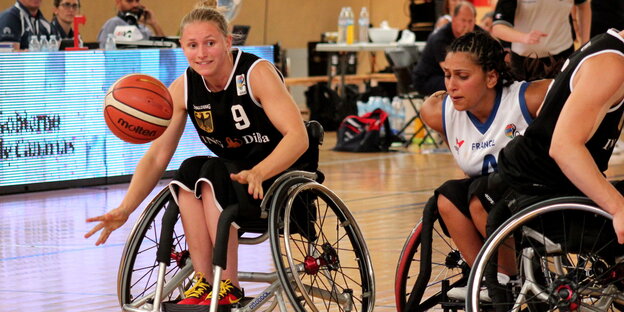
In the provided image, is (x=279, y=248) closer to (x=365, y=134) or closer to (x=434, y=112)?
(x=434, y=112)

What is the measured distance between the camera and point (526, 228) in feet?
9.77

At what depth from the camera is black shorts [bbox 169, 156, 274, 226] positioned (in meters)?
3.47

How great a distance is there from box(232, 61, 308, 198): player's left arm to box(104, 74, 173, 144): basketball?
1.04 ft

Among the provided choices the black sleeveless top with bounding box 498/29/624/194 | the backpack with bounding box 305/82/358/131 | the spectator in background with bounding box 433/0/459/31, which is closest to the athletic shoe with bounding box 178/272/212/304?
the black sleeveless top with bounding box 498/29/624/194

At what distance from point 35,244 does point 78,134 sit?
2030 mm

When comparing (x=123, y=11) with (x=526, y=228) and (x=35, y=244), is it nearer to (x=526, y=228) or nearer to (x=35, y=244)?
(x=35, y=244)

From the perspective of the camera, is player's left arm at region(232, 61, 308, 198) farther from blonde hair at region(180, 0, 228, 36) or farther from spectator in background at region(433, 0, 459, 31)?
spectator in background at region(433, 0, 459, 31)

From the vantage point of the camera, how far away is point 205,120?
12.3 feet

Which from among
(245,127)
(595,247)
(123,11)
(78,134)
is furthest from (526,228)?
(123,11)

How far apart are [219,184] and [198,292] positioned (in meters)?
0.35

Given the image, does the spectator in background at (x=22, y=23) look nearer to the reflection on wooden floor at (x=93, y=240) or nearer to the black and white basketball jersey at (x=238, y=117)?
the reflection on wooden floor at (x=93, y=240)

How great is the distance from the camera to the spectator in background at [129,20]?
9.17m

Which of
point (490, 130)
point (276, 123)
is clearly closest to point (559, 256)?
point (490, 130)

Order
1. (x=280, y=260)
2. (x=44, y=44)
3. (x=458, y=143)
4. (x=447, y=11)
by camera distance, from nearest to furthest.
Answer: (x=280, y=260), (x=458, y=143), (x=44, y=44), (x=447, y=11)
